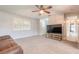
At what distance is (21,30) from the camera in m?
2.12

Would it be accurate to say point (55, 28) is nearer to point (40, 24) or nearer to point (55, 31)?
point (55, 31)

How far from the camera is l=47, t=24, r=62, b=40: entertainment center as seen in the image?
2107 millimetres

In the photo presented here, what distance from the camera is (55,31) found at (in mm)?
2158

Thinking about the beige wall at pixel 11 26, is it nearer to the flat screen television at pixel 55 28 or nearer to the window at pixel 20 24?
the window at pixel 20 24

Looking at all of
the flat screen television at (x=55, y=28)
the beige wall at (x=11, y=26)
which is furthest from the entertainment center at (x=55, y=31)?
the beige wall at (x=11, y=26)

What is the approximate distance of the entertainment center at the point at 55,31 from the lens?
6.91 ft

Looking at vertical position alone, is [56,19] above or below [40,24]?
above

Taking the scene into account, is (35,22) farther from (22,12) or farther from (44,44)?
(44,44)

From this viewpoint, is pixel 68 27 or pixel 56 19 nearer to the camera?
pixel 68 27

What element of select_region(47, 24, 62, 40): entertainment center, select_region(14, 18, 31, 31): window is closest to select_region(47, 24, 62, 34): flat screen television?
select_region(47, 24, 62, 40): entertainment center

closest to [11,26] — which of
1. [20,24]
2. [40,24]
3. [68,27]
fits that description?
[20,24]

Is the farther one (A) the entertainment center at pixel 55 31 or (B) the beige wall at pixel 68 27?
(A) the entertainment center at pixel 55 31
